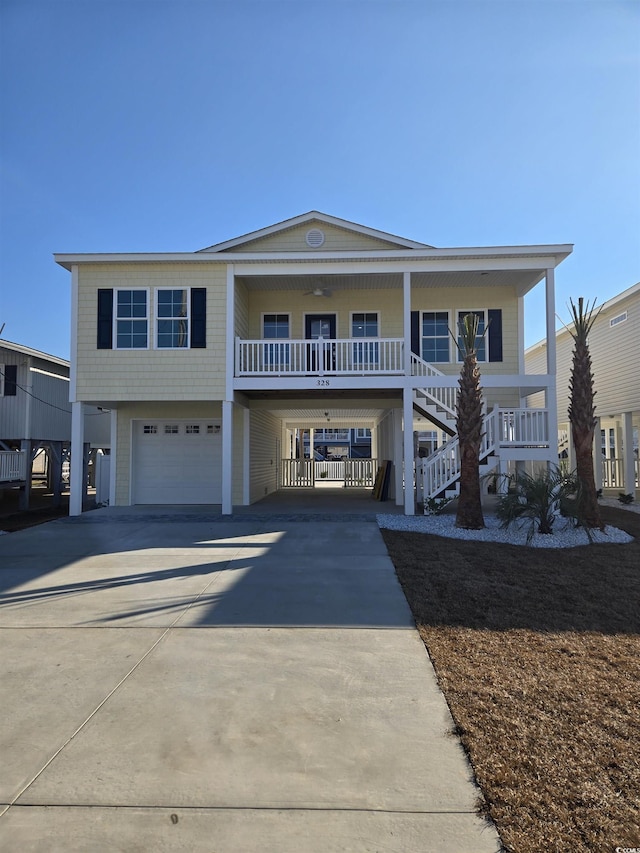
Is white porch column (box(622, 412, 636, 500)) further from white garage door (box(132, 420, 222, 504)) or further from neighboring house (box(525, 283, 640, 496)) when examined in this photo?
white garage door (box(132, 420, 222, 504))

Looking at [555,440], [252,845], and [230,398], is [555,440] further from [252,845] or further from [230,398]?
[252,845]

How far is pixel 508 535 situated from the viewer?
9.27 m

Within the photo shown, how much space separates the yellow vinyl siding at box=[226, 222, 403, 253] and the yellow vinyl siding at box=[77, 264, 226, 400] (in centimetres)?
177

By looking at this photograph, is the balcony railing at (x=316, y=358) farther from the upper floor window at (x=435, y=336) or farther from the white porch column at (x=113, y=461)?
the white porch column at (x=113, y=461)

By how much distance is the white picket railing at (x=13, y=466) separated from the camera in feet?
48.1

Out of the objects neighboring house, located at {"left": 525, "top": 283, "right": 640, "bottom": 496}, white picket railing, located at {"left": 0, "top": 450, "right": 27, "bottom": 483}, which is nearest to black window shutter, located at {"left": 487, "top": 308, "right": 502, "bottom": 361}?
neighboring house, located at {"left": 525, "top": 283, "right": 640, "bottom": 496}

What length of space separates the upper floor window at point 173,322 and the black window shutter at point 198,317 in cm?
15

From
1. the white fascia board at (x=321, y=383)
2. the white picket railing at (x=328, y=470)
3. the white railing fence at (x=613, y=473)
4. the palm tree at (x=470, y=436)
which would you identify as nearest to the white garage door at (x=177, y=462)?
the white fascia board at (x=321, y=383)

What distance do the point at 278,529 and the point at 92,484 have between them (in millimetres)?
16238

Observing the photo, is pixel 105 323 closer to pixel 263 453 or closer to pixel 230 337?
pixel 230 337

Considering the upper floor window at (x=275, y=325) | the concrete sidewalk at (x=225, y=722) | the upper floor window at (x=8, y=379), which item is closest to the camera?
the concrete sidewalk at (x=225, y=722)

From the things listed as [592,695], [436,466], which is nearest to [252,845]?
[592,695]

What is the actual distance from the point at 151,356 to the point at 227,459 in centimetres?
307

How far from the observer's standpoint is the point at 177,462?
48.5 ft
